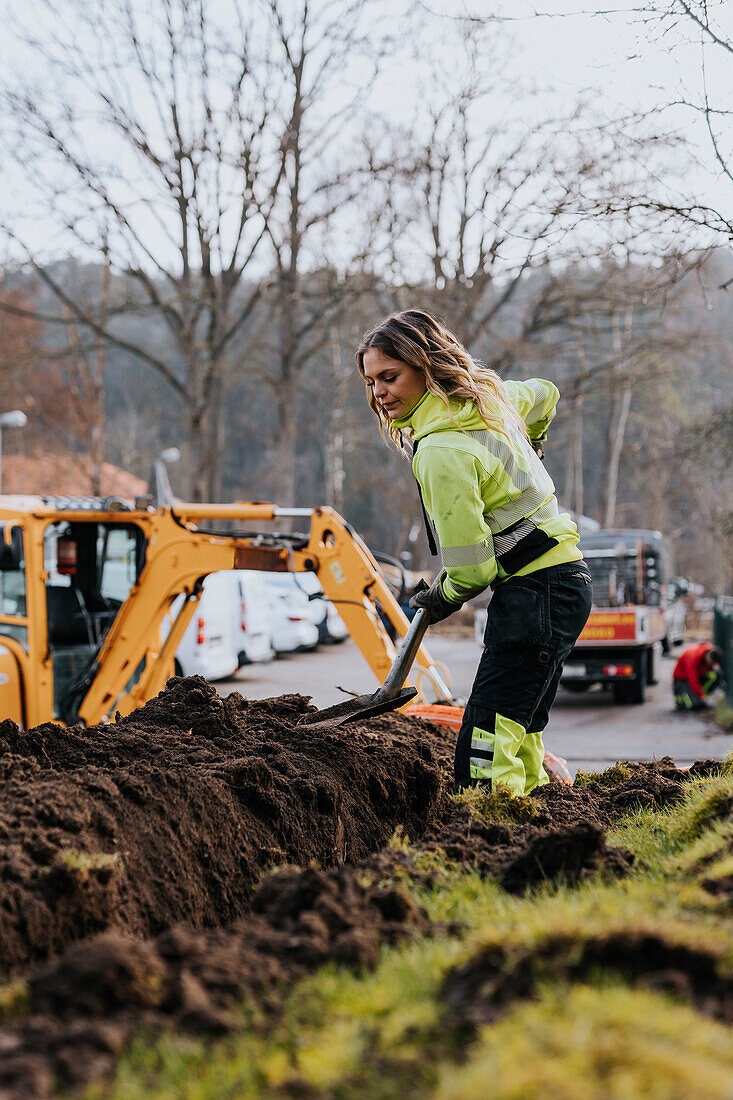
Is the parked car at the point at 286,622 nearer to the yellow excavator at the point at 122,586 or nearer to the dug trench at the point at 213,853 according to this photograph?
the yellow excavator at the point at 122,586

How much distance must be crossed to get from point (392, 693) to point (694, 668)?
10.3 metres

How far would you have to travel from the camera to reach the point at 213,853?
3.80 m

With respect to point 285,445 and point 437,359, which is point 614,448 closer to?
point 285,445

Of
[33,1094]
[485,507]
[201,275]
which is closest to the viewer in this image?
[33,1094]

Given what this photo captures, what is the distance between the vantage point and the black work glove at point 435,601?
422cm

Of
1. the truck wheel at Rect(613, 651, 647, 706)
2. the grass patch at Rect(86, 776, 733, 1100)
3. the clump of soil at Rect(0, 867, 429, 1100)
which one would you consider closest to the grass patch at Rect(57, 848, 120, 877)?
the clump of soil at Rect(0, 867, 429, 1100)

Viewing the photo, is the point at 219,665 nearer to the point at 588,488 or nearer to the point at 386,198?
the point at 386,198

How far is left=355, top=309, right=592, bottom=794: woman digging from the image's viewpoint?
3885 millimetres

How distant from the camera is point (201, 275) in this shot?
853 inches

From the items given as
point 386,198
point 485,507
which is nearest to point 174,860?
point 485,507

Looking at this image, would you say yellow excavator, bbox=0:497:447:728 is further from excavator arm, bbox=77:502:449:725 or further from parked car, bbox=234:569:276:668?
parked car, bbox=234:569:276:668

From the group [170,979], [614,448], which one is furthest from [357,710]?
[614,448]

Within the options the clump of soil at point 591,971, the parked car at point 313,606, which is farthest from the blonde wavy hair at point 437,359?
the parked car at point 313,606

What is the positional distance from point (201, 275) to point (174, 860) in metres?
19.6
